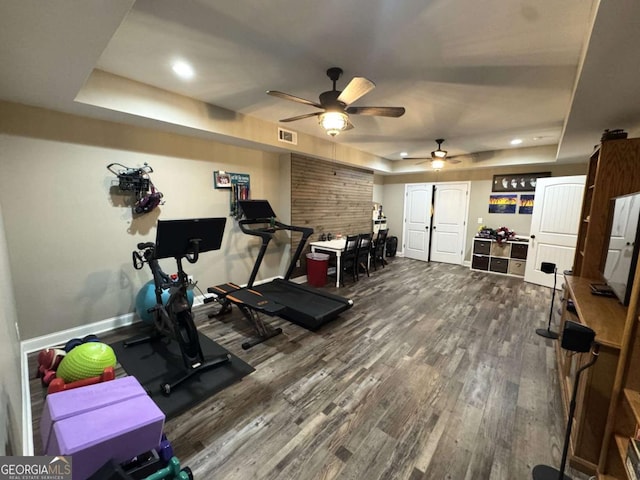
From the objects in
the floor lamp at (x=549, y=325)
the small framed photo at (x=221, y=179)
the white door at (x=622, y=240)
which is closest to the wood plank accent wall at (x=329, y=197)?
the small framed photo at (x=221, y=179)

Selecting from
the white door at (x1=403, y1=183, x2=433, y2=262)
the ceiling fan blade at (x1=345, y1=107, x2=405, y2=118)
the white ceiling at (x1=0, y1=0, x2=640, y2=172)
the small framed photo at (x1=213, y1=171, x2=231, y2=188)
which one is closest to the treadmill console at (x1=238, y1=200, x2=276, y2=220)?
the small framed photo at (x1=213, y1=171, x2=231, y2=188)

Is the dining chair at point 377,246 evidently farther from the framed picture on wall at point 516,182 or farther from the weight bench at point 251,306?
the weight bench at point 251,306

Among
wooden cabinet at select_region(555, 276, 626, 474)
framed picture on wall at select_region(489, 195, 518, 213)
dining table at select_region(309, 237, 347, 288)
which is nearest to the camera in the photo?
wooden cabinet at select_region(555, 276, 626, 474)

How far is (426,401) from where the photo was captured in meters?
2.19

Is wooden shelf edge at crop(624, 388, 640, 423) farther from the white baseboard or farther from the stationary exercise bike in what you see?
the white baseboard

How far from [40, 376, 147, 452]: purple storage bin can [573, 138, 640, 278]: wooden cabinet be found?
396cm

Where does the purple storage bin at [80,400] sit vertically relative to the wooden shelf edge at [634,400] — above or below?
Answer: below

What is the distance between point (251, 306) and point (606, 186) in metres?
3.83

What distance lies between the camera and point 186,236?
2.32 m

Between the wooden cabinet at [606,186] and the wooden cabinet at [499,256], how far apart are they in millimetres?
3532

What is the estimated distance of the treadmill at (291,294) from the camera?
11.3 ft

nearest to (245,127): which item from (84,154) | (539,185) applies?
(84,154)

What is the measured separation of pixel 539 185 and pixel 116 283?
728 centimetres

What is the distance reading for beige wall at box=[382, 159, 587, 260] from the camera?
5.98 meters
